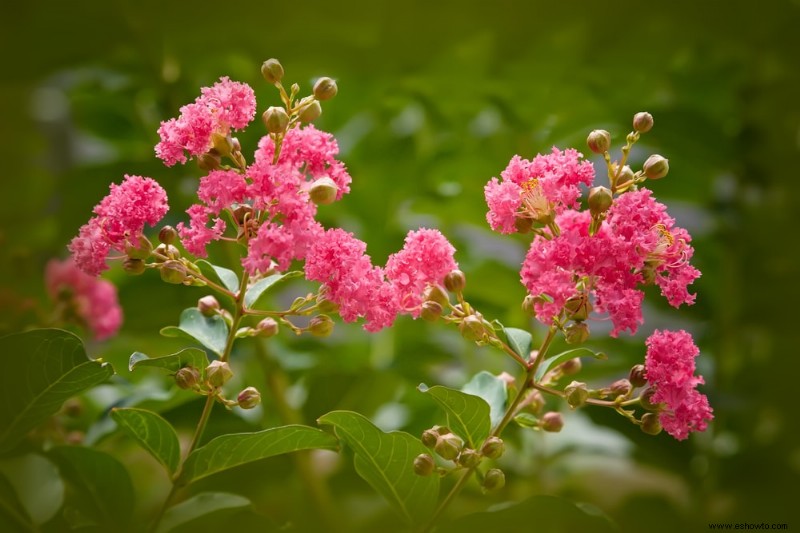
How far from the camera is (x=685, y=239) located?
0.56m

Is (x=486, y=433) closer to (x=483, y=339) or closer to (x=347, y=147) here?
(x=483, y=339)

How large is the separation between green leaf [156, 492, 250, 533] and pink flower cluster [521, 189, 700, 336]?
0.28 metres

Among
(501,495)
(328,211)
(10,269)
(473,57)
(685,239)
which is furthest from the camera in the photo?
(473,57)

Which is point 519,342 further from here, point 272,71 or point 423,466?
point 272,71

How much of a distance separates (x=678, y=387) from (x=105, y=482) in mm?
443

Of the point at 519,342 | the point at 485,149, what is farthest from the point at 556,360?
the point at 485,149

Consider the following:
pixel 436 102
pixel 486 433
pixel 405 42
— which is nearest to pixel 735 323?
pixel 436 102

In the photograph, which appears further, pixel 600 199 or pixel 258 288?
pixel 258 288

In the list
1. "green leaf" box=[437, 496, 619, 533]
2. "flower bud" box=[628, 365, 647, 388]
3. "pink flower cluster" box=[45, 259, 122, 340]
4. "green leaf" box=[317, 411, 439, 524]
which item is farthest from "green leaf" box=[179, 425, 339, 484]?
"pink flower cluster" box=[45, 259, 122, 340]

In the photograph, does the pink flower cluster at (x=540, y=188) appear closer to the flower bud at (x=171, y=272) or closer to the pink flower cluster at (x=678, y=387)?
the pink flower cluster at (x=678, y=387)

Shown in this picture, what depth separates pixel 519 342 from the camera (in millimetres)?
616

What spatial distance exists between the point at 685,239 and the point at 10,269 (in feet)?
2.53

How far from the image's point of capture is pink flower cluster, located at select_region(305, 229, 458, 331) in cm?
55

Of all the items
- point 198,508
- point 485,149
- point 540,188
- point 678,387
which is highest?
point 485,149
